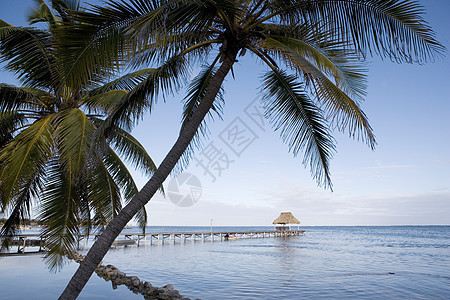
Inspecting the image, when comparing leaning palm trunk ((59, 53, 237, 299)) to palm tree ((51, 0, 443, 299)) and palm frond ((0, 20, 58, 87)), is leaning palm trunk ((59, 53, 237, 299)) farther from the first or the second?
palm frond ((0, 20, 58, 87))

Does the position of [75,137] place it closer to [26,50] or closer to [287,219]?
[26,50]

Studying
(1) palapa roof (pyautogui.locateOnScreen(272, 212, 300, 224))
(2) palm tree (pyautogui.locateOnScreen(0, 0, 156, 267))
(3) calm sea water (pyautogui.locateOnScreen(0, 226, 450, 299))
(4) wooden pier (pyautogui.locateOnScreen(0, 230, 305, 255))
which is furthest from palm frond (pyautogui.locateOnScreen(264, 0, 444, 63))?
A: (1) palapa roof (pyautogui.locateOnScreen(272, 212, 300, 224))

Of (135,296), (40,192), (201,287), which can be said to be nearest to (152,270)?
(201,287)

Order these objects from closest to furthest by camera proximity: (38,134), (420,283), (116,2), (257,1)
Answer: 1. (116,2)
2. (257,1)
3. (38,134)
4. (420,283)

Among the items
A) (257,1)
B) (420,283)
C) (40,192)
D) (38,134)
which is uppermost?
(257,1)

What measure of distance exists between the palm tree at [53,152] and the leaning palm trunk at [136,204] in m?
1.33

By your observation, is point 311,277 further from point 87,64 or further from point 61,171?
point 87,64

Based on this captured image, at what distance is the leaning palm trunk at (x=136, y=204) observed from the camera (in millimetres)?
3785

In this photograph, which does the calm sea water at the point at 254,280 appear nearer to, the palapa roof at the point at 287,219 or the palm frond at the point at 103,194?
the palm frond at the point at 103,194

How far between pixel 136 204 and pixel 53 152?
4.13 metres

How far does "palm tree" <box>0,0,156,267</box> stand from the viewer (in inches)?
244

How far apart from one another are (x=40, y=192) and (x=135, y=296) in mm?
5427

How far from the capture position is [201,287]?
1348 cm

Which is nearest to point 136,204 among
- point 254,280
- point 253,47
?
point 253,47
